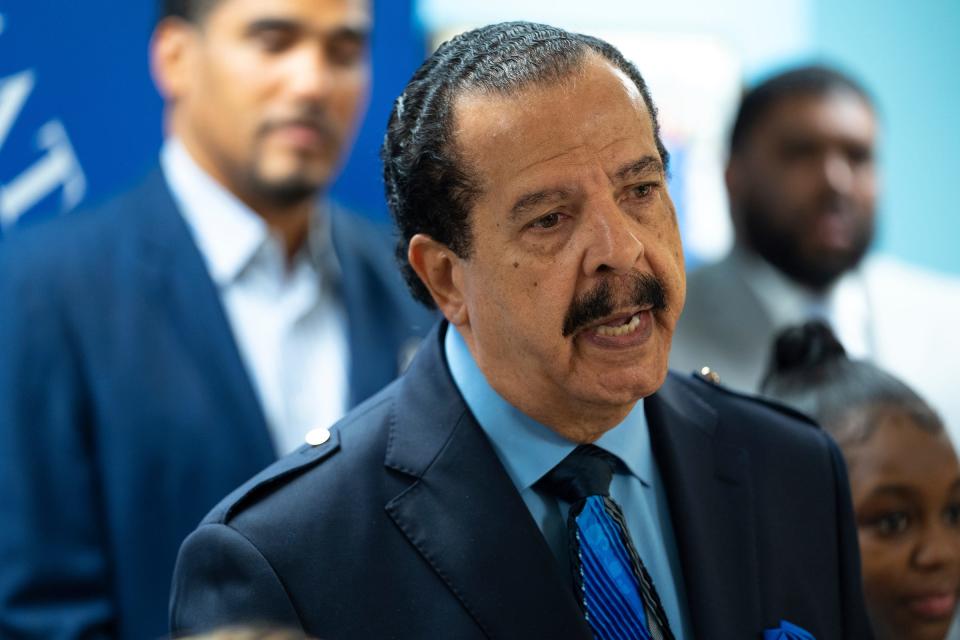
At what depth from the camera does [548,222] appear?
168 centimetres

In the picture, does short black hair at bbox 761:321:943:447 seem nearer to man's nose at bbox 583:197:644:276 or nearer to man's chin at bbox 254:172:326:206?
Result: man's nose at bbox 583:197:644:276

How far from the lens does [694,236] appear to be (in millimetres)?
3715

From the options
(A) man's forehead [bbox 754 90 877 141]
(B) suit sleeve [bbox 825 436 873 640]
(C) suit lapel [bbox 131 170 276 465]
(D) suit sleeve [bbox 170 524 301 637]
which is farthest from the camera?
(A) man's forehead [bbox 754 90 877 141]

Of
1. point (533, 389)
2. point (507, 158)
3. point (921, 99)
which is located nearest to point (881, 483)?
point (533, 389)

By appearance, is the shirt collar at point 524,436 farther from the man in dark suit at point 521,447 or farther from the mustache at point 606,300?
the mustache at point 606,300

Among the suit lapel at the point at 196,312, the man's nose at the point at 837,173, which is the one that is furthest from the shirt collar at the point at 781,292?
the suit lapel at the point at 196,312

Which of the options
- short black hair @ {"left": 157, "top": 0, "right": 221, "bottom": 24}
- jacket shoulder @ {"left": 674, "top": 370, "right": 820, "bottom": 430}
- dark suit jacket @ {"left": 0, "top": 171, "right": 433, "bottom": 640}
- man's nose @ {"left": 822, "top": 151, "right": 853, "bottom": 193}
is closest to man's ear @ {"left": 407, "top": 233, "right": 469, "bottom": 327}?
jacket shoulder @ {"left": 674, "top": 370, "right": 820, "bottom": 430}

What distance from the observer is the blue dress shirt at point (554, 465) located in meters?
1.75

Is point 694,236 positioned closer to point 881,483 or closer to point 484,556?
point 881,483

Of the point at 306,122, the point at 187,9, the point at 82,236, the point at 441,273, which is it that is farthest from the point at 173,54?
the point at 441,273

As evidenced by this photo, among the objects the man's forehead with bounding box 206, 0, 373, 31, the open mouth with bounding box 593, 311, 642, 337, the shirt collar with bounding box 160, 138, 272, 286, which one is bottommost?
the open mouth with bounding box 593, 311, 642, 337

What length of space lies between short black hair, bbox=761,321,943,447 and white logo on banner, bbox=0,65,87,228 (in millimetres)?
1533

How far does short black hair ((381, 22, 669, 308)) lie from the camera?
1697 millimetres

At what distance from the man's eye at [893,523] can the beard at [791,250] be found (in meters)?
1.33
